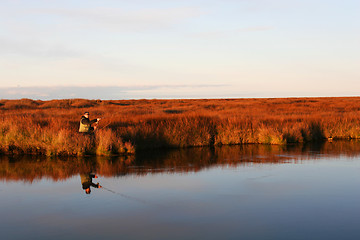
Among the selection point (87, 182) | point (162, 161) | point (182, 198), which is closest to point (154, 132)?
point (162, 161)

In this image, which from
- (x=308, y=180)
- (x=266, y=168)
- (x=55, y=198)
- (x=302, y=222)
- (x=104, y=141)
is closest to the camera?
(x=302, y=222)

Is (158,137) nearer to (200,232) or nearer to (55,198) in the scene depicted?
(55,198)

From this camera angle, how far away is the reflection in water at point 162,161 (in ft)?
40.0

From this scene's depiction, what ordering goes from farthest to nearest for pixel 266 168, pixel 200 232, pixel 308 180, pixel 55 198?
pixel 266 168, pixel 308 180, pixel 55 198, pixel 200 232

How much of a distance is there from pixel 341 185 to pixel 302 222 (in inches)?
144

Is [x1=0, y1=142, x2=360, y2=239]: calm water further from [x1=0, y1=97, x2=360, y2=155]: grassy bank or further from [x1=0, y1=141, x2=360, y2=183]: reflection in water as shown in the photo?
[x1=0, y1=97, x2=360, y2=155]: grassy bank

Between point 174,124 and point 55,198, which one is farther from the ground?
point 174,124

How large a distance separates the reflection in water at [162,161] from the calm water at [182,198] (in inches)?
1.5

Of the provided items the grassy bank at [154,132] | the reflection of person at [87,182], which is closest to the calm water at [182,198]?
the reflection of person at [87,182]

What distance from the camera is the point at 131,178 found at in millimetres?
11336

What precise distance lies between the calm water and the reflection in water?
0.04 metres

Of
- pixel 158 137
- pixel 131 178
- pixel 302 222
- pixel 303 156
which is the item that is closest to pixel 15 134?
pixel 158 137

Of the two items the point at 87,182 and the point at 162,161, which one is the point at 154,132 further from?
the point at 87,182

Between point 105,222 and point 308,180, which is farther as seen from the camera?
point 308,180
